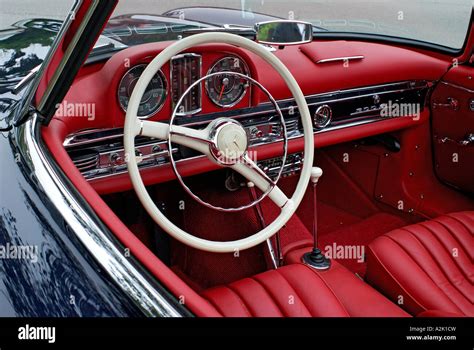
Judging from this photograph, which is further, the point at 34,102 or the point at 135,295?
the point at 34,102

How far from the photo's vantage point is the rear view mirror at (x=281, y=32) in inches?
73.4

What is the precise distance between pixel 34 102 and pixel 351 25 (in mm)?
1623

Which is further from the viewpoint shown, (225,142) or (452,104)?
(452,104)

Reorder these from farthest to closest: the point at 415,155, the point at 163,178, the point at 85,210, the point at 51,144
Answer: the point at 415,155 → the point at 163,178 → the point at 51,144 → the point at 85,210

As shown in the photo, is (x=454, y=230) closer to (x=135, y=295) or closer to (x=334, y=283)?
(x=334, y=283)

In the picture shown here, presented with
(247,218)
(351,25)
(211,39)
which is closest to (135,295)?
(211,39)

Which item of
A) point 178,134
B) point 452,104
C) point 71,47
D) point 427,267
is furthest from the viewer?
point 452,104

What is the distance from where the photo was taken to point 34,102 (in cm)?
144

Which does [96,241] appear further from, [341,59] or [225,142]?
[341,59]

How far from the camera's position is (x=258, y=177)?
5.83 ft

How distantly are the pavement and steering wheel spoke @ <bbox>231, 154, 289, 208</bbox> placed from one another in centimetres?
76

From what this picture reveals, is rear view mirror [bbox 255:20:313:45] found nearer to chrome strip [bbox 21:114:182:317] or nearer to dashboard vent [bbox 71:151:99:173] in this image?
dashboard vent [bbox 71:151:99:173]

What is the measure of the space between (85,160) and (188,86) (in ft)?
1.37

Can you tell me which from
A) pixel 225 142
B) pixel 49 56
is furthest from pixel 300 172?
pixel 49 56
